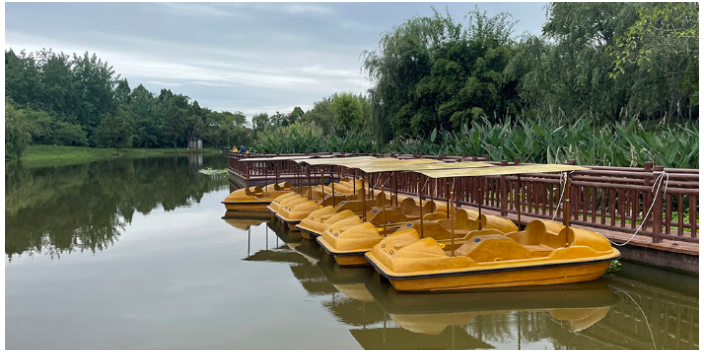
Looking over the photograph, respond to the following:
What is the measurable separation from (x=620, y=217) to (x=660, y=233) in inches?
30.9

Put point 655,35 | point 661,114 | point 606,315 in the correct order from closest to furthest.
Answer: point 606,315, point 655,35, point 661,114

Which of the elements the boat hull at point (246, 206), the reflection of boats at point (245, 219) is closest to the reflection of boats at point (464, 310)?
the reflection of boats at point (245, 219)

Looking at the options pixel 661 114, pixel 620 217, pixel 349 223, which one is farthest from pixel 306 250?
pixel 661 114

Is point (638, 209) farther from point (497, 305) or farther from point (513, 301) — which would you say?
point (497, 305)

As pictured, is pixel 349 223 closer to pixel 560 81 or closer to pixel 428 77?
pixel 560 81

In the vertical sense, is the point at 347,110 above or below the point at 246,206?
above

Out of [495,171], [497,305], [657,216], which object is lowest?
[497,305]

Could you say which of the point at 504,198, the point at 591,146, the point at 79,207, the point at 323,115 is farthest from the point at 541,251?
the point at 323,115

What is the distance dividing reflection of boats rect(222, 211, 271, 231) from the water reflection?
5616 millimetres

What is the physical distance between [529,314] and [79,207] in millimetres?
15146

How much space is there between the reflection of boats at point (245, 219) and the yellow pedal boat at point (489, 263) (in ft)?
21.3

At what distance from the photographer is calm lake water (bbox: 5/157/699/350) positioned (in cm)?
534

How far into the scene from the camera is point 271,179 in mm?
22172

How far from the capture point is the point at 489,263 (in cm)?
656
